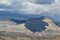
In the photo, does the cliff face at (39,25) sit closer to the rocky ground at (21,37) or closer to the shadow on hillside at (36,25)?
the shadow on hillside at (36,25)

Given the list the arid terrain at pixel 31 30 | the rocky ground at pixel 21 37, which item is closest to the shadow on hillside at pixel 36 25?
the arid terrain at pixel 31 30

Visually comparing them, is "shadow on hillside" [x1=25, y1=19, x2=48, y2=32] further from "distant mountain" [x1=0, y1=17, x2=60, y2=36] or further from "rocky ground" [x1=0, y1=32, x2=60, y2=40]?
"rocky ground" [x1=0, y1=32, x2=60, y2=40]

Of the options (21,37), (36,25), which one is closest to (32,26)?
(36,25)

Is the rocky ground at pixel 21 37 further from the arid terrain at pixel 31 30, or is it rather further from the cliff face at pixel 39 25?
the cliff face at pixel 39 25

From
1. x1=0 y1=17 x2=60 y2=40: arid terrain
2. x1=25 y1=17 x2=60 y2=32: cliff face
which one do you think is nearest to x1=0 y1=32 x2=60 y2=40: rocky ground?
x1=0 y1=17 x2=60 y2=40: arid terrain

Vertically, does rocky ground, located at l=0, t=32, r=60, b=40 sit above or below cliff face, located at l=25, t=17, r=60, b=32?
below

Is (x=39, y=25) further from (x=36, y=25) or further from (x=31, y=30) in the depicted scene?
(x=31, y=30)

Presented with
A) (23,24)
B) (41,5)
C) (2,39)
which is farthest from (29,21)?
(2,39)

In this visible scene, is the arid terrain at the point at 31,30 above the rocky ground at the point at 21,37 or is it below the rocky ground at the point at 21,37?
above
